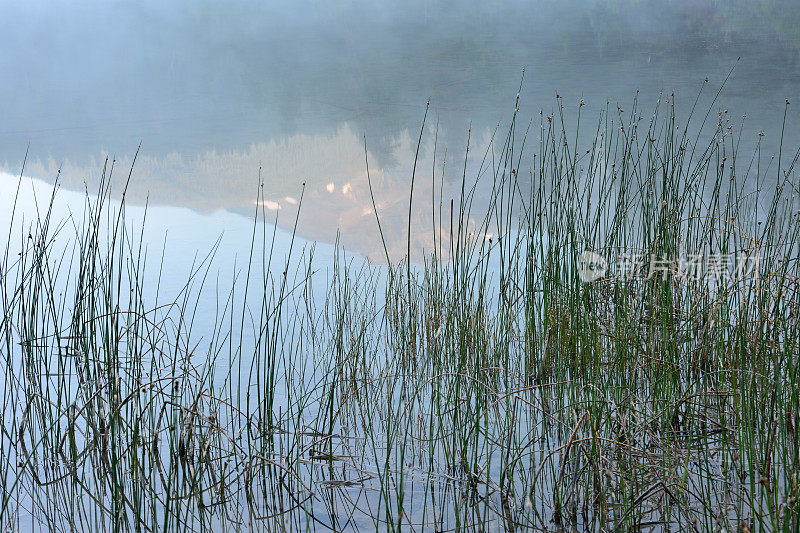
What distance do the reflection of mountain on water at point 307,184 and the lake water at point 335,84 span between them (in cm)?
2

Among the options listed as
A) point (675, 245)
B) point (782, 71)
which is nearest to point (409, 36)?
point (782, 71)

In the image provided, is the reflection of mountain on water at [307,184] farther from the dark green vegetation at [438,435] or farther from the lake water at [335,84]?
the dark green vegetation at [438,435]

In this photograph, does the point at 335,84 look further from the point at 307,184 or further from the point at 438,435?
the point at 438,435

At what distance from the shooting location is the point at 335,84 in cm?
866

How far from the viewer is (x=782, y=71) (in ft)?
26.2

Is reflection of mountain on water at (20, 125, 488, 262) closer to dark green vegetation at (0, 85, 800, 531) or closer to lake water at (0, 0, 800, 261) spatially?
lake water at (0, 0, 800, 261)

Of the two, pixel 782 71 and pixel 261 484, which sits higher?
pixel 782 71

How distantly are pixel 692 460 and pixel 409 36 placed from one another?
10.8 metres

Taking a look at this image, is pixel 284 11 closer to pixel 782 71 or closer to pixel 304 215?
pixel 782 71

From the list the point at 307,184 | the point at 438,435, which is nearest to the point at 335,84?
the point at 307,184

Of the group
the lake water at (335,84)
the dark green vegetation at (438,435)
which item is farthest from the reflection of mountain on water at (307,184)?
the dark green vegetation at (438,435)

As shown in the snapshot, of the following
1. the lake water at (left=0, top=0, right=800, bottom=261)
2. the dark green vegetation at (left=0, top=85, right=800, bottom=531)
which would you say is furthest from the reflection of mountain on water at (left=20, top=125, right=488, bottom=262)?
the dark green vegetation at (left=0, top=85, right=800, bottom=531)

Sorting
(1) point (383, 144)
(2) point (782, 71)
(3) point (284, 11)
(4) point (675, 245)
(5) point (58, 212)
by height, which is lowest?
(4) point (675, 245)

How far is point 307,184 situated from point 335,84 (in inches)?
156
